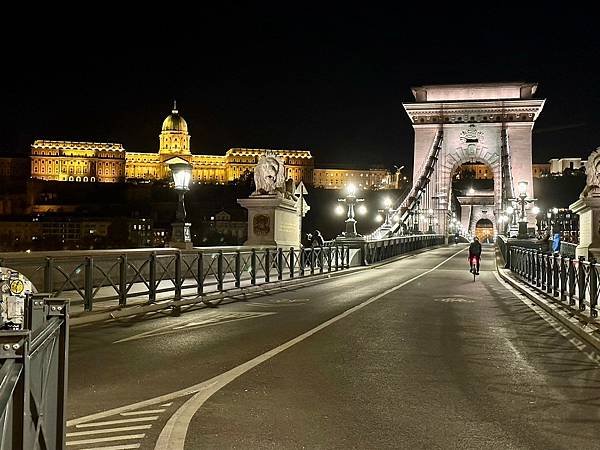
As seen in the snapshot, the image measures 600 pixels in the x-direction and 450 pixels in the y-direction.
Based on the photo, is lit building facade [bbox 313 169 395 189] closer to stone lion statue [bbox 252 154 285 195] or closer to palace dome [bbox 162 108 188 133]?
palace dome [bbox 162 108 188 133]

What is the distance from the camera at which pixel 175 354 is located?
391 inches

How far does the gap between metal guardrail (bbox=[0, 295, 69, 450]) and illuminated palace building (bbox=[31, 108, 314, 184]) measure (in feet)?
541

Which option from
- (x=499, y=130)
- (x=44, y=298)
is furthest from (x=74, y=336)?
(x=499, y=130)

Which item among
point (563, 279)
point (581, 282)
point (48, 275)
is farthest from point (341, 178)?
point (48, 275)

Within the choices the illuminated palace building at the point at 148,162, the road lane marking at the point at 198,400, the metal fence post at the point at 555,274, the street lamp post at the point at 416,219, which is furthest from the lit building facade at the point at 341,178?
the road lane marking at the point at 198,400

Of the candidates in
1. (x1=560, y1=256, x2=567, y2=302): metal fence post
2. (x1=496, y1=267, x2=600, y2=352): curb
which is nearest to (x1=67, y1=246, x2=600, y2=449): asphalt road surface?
(x1=496, y1=267, x2=600, y2=352): curb

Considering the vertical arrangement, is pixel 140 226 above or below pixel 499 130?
below

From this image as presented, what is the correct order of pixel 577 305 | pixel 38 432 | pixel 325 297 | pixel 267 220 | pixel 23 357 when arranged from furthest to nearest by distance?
1. pixel 267 220
2. pixel 325 297
3. pixel 577 305
4. pixel 38 432
5. pixel 23 357

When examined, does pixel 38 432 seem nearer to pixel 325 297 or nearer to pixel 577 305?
pixel 577 305

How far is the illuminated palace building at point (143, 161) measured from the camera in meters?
174

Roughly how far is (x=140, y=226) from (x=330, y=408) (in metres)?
126

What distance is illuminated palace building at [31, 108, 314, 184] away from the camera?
174125 millimetres

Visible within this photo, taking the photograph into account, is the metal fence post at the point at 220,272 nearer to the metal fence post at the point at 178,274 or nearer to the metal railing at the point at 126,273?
the metal railing at the point at 126,273

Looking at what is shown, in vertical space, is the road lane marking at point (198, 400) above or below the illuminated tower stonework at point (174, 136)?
below
